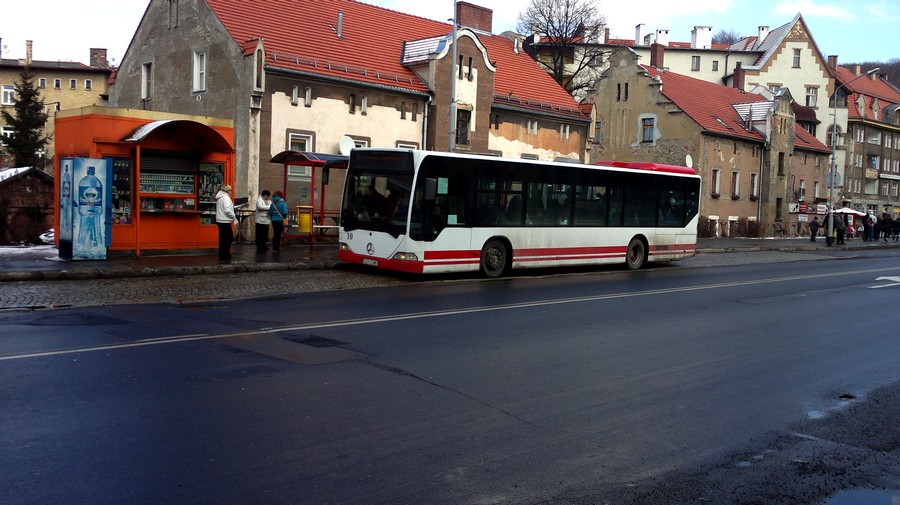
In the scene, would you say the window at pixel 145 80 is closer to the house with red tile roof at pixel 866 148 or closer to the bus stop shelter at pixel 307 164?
the bus stop shelter at pixel 307 164

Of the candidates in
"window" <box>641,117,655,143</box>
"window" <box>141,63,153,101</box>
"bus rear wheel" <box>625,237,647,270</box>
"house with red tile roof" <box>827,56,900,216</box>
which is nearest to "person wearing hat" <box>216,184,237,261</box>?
"bus rear wheel" <box>625,237,647,270</box>

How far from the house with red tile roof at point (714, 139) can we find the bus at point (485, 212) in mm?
30712

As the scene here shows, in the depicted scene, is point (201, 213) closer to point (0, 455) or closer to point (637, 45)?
point (0, 455)

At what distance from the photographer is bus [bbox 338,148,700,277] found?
1833 centimetres

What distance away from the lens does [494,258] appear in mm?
19844

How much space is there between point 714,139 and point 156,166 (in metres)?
43.0

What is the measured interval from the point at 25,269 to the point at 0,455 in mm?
12249

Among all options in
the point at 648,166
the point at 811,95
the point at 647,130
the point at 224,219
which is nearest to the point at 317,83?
the point at 224,219

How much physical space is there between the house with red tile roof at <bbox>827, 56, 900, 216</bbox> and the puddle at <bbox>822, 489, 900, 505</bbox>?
257ft

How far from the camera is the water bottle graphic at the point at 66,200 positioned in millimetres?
18281

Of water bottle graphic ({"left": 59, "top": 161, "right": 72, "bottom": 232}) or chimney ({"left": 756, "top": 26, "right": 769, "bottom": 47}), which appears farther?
chimney ({"left": 756, "top": 26, "right": 769, "bottom": 47})

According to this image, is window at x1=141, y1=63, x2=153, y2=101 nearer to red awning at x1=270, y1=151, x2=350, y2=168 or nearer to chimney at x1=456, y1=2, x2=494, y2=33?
red awning at x1=270, y1=151, x2=350, y2=168

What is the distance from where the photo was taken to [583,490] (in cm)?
538

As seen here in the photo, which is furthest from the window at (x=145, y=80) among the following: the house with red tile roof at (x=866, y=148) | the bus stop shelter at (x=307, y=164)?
the house with red tile roof at (x=866, y=148)
